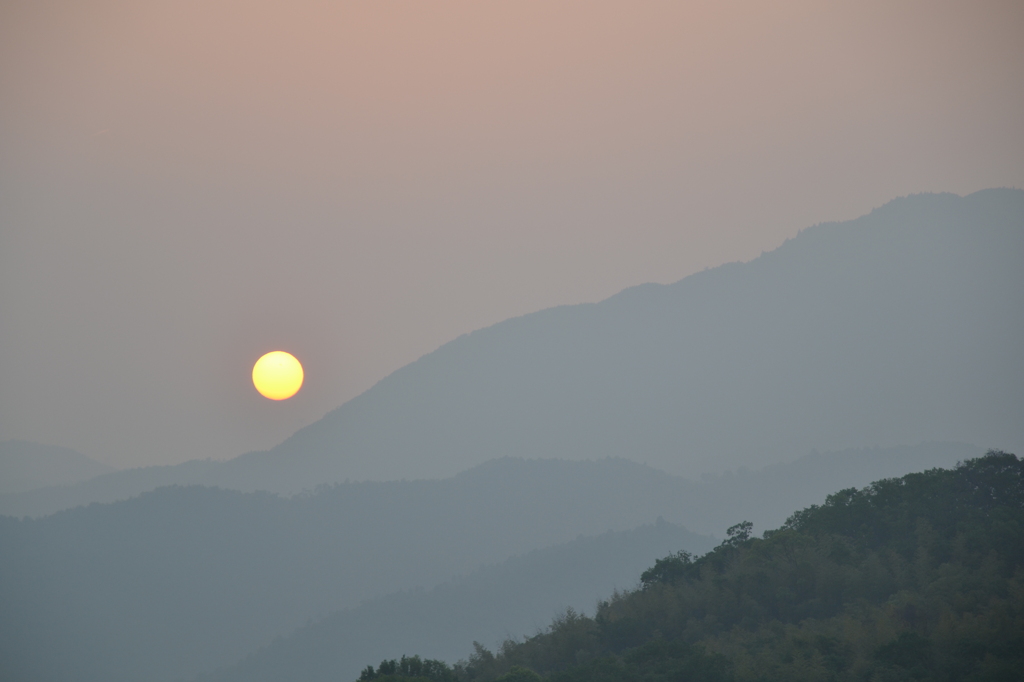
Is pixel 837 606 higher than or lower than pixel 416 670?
lower

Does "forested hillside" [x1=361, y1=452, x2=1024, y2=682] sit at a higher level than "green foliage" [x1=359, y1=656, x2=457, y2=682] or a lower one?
lower

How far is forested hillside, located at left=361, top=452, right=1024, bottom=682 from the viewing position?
34.0m

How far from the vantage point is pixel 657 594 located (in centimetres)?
5100

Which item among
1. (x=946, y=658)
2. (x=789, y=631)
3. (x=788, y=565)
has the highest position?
(x=788, y=565)

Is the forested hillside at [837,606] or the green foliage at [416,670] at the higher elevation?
the green foliage at [416,670]

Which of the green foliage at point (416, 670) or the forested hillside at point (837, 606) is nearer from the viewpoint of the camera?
the forested hillside at point (837, 606)

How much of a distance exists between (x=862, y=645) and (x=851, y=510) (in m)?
21.6

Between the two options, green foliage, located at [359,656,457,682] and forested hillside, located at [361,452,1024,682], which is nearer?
forested hillside, located at [361,452,1024,682]

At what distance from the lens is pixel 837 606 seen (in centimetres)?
4553

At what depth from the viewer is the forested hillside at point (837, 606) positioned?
34000 mm

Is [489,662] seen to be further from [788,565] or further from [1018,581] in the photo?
[1018,581]

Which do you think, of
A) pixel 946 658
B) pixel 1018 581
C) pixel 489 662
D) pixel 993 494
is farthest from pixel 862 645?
pixel 993 494

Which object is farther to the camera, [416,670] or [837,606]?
[837,606]

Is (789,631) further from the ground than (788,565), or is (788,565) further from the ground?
(788,565)
